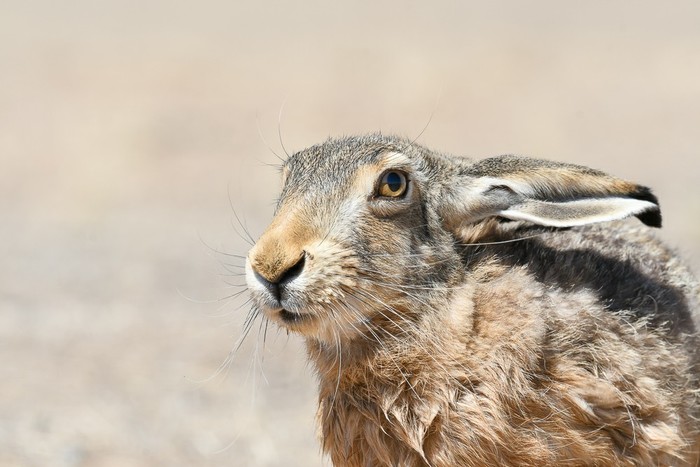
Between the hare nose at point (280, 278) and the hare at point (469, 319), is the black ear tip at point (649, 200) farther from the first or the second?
the hare nose at point (280, 278)

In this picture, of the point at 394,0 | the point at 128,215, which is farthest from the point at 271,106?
the point at 394,0

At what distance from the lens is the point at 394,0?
46.3 meters

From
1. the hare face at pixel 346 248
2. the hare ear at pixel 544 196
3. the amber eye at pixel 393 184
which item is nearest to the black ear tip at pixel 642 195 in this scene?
the hare ear at pixel 544 196

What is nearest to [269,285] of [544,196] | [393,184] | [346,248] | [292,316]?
[292,316]

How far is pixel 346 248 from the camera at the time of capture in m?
5.59

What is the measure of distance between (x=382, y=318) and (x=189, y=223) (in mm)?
12694

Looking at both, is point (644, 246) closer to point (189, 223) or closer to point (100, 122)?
point (189, 223)

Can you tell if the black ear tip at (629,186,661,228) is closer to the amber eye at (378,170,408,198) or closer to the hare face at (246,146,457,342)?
the hare face at (246,146,457,342)

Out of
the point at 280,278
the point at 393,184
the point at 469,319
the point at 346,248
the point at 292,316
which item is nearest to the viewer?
the point at 280,278

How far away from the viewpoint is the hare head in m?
5.41

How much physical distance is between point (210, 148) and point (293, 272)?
18268mm

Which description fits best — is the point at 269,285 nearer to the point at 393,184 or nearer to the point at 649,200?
the point at 393,184

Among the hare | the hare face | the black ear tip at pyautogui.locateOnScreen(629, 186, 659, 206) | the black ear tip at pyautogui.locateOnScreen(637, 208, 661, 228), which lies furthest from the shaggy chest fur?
the black ear tip at pyautogui.locateOnScreen(629, 186, 659, 206)

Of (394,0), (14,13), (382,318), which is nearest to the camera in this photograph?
(382,318)
